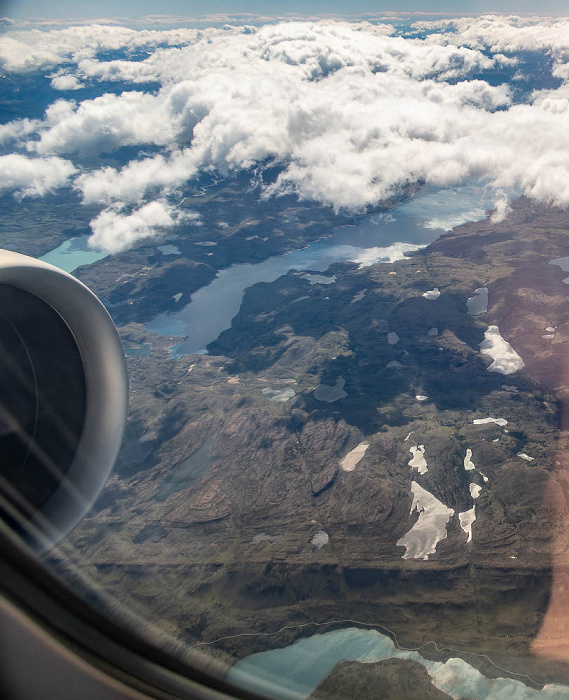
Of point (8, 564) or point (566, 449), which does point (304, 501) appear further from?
point (8, 564)

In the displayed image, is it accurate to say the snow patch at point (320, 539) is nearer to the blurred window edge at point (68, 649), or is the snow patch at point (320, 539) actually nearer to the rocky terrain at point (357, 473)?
the rocky terrain at point (357, 473)

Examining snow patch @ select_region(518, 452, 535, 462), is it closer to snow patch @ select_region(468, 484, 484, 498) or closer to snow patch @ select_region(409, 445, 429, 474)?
snow patch @ select_region(468, 484, 484, 498)

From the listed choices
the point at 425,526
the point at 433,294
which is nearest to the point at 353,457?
the point at 425,526

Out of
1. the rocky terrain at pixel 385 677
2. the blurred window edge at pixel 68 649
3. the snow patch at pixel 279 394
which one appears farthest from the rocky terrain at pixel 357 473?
the rocky terrain at pixel 385 677

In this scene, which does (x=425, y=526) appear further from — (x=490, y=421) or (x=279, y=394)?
(x=279, y=394)

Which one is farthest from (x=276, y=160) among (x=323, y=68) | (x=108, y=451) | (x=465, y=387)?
(x=108, y=451)

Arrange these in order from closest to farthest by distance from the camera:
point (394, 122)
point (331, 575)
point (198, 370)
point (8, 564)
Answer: point (8, 564) < point (331, 575) < point (198, 370) < point (394, 122)
